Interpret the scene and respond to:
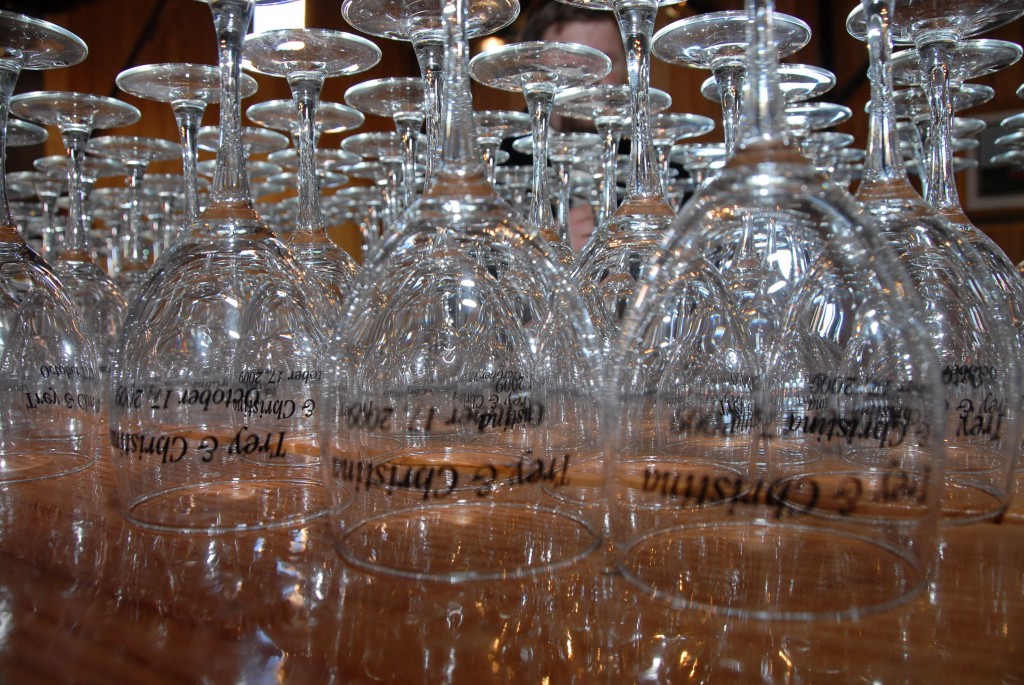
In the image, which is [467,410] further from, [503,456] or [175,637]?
[175,637]

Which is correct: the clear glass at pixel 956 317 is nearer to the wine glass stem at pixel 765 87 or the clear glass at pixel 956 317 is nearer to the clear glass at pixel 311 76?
the wine glass stem at pixel 765 87

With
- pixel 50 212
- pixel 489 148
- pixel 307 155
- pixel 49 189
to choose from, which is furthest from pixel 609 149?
pixel 50 212

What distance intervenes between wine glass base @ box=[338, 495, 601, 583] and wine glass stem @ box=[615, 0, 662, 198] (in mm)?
249

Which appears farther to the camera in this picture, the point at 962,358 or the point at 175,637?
the point at 962,358

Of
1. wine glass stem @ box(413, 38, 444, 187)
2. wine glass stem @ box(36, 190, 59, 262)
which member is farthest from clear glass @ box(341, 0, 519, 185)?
wine glass stem @ box(36, 190, 59, 262)

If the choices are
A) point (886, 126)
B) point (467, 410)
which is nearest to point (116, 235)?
point (467, 410)

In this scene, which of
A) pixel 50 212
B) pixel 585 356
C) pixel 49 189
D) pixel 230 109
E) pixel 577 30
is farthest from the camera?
pixel 577 30

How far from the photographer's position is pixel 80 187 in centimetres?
102

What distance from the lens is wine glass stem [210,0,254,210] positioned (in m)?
0.48

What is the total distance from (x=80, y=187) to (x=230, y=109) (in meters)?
0.64

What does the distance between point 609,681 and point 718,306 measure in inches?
10.5

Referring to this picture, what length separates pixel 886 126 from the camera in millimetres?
480

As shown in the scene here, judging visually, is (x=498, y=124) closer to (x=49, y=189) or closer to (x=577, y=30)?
(x=49, y=189)

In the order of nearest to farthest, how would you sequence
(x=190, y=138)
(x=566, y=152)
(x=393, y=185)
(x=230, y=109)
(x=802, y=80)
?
1. (x=230, y=109)
2. (x=802, y=80)
3. (x=190, y=138)
4. (x=566, y=152)
5. (x=393, y=185)
